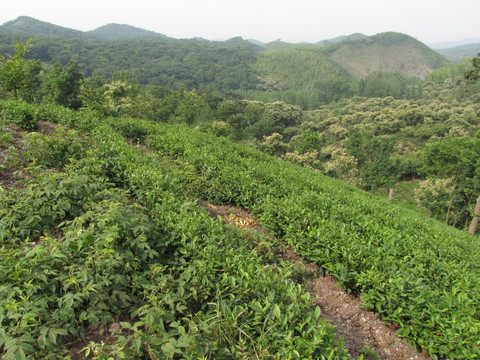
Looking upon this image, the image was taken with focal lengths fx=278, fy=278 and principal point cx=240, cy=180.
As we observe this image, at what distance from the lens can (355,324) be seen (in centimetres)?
330

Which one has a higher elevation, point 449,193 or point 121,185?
point 121,185

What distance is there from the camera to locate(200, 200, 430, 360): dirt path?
292 cm

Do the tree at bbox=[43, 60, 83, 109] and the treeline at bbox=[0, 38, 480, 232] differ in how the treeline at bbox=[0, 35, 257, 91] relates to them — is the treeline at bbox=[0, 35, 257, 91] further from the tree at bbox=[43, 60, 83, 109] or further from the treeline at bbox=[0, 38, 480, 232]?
the tree at bbox=[43, 60, 83, 109]

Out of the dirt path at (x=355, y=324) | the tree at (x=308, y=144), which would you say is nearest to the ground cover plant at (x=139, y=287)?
the dirt path at (x=355, y=324)

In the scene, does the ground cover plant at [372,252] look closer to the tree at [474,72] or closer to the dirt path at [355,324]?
the dirt path at [355,324]

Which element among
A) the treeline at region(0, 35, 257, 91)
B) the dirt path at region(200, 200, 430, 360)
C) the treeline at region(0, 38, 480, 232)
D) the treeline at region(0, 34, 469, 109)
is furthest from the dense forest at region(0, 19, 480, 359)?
the treeline at region(0, 35, 257, 91)

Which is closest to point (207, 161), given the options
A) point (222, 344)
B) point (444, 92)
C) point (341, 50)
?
point (222, 344)

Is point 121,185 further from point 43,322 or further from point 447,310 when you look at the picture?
point 447,310

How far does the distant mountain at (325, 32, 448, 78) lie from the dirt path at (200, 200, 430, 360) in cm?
18133

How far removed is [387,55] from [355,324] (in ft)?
707

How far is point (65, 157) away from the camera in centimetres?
520

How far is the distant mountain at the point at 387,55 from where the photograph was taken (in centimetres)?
16438

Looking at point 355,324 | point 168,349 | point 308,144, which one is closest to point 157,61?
point 308,144

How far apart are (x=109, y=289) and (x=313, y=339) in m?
1.86
